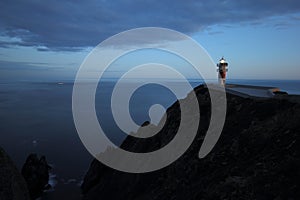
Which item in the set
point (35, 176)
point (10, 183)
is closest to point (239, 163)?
point (10, 183)

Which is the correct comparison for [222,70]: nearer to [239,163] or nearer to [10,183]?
[239,163]

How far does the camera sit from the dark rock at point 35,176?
35.2 meters

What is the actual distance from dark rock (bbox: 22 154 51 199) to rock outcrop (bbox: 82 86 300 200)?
51.9 feet

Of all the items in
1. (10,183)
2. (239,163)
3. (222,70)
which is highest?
(222,70)

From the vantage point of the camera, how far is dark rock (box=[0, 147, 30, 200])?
19419mm

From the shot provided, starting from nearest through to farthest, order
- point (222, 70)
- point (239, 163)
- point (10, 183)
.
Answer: point (239, 163) < point (10, 183) < point (222, 70)

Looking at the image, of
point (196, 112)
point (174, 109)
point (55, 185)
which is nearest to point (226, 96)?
point (196, 112)

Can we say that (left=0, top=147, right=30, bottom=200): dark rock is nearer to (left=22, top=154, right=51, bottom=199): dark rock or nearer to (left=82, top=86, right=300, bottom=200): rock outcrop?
(left=82, top=86, right=300, bottom=200): rock outcrop

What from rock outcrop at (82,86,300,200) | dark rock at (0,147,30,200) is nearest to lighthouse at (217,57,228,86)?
rock outcrop at (82,86,300,200)

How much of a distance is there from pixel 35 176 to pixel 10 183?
17.3 m

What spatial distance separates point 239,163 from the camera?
45.2 feet

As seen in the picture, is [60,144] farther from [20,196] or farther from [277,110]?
[277,110]

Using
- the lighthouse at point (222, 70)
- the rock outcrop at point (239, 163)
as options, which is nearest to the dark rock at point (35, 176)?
the rock outcrop at point (239, 163)

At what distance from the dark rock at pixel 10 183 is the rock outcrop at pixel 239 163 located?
850 cm
